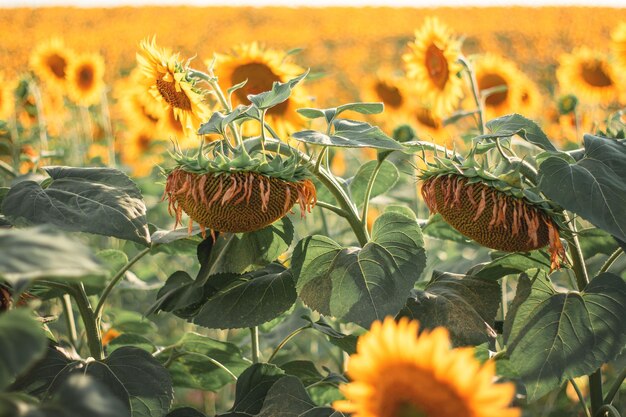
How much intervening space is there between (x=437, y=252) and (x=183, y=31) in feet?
43.2

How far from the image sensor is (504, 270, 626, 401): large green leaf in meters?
0.93

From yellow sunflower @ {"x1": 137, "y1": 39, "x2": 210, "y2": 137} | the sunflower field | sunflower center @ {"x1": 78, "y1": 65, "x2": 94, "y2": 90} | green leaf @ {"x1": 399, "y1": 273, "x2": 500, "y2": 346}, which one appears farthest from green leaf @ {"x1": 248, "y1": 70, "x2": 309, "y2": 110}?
sunflower center @ {"x1": 78, "y1": 65, "x2": 94, "y2": 90}

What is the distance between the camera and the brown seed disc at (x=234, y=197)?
92 cm

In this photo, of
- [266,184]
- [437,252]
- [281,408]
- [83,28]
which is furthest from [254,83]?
[83,28]

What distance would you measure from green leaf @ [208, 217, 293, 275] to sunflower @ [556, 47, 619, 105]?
1831mm

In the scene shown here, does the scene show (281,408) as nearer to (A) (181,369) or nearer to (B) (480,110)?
(A) (181,369)

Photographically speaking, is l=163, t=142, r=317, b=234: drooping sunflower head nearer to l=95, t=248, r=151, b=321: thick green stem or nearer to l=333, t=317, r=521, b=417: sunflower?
l=95, t=248, r=151, b=321: thick green stem

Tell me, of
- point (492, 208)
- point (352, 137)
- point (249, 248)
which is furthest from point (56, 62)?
point (492, 208)

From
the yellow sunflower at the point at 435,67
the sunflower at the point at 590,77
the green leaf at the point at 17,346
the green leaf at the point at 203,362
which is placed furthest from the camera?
the sunflower at the point at 590,77

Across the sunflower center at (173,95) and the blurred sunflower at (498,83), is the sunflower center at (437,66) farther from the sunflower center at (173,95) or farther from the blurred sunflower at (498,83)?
the sunflower center at (173,95)

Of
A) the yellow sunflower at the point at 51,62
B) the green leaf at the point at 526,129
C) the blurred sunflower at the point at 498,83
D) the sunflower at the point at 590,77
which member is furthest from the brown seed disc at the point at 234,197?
the yellow sunflower at the point at 51,62

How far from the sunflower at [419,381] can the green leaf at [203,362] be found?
686mm

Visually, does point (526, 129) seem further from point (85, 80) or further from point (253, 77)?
point (85, 80)

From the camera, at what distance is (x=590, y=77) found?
273cm
